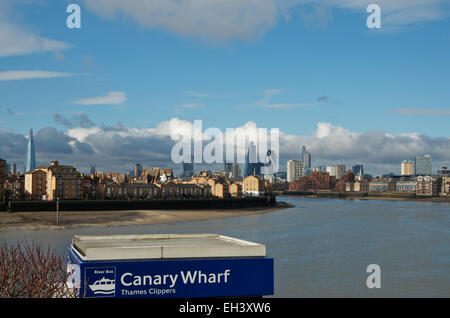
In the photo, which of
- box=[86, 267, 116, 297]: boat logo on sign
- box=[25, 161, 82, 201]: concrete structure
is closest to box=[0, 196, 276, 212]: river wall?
box=[25, 161, 82, 201]: concrete structure

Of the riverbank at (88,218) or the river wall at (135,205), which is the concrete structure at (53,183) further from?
the riverbank at (88,218)

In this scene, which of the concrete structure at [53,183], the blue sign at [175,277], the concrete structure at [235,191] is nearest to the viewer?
the blue sign at [175,277]

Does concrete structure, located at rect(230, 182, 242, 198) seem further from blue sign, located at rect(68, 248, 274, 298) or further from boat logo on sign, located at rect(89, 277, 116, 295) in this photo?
boat logo on sign, located at rect(89, 277, 116, 295)

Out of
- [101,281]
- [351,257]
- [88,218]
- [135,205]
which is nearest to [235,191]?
[135,205]

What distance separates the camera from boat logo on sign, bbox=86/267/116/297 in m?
14.1

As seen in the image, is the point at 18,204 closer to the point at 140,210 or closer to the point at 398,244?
→ the point at 140,210

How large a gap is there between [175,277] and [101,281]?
6.79 ft

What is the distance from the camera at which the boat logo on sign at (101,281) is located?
14.1 meters

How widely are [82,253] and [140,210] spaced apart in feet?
295

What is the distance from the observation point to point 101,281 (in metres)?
14.4

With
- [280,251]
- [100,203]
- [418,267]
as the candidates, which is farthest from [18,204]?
[418,267]

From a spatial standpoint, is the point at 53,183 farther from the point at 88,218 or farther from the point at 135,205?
the point at 88,218

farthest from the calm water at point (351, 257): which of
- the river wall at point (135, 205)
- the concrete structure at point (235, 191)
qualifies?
the concrete structure at point (235, 191)

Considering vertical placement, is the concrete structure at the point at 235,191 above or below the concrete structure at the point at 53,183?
below
